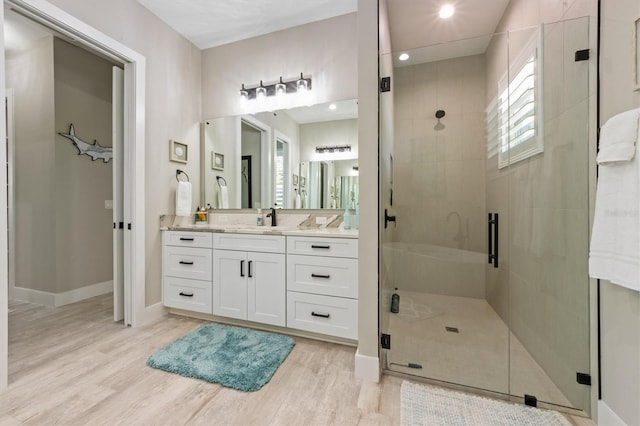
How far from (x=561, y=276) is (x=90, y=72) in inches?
190

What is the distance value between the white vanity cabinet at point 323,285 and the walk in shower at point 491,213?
29 cm

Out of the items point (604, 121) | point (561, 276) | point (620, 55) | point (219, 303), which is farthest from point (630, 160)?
point (219, 303)

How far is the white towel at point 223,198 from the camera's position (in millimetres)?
3002

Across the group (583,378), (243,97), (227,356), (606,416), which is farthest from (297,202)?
(606,416)

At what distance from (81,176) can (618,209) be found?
14.7 ft

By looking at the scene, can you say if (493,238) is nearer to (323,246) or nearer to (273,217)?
(323,246)

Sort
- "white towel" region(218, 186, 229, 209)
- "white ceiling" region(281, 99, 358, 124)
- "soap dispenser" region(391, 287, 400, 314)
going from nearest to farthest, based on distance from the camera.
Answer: "soap dispenser" region(391, 287, 400, 314)
"white ceiling" region(281, 99, 358, 124)
"white towel" region(218, 186, 229, 209)

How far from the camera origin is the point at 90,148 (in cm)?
321

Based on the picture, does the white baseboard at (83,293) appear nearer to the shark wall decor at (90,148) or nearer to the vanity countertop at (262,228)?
the vanity countertop at (262,228)

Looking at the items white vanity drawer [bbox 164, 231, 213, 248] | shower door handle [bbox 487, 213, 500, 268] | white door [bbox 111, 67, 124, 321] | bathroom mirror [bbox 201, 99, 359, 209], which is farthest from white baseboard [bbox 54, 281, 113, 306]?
shower door handle [bbox 487, 213, 500, 268]

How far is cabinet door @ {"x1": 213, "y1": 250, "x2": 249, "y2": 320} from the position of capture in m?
2.28

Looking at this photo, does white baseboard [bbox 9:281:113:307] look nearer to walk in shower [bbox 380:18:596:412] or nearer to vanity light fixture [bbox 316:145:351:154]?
vanity light fixture [bbox 316:145:351:154]

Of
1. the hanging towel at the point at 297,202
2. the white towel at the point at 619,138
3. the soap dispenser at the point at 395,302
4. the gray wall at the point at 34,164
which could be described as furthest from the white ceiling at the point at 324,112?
the gray wall at the point at 34,164

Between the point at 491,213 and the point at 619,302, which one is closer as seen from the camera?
the point at 619,302
